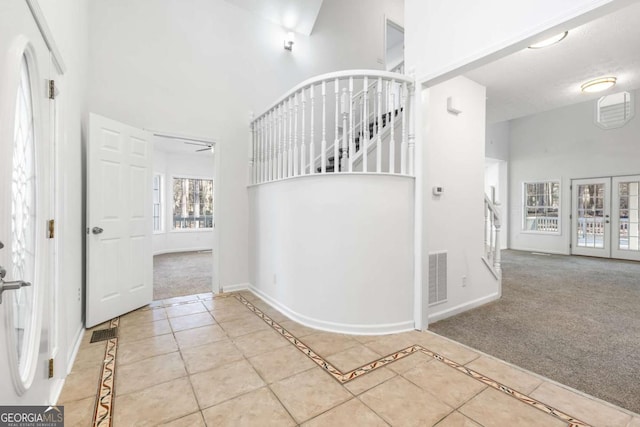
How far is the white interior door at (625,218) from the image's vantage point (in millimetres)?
6812

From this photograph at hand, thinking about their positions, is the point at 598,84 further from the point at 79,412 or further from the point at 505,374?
the point at 79,412

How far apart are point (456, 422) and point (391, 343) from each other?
945 mm

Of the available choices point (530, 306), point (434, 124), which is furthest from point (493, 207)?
point (434, 124)

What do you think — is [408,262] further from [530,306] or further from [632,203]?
[632,203]

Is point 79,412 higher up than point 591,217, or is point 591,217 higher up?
point 591,217

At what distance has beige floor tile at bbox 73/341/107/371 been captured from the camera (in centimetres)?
218

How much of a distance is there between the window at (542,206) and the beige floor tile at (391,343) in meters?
7.72

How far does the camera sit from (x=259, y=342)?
100 inches

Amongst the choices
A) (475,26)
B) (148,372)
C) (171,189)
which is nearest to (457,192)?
(475,26)

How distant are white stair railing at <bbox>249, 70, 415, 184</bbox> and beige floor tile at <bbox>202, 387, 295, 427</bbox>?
6.10 ft

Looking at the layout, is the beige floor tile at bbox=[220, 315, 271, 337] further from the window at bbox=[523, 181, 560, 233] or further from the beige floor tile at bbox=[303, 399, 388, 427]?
the window at bbox=[523, 181, 560, 233]

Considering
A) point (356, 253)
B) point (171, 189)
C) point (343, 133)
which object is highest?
point (343, 133)

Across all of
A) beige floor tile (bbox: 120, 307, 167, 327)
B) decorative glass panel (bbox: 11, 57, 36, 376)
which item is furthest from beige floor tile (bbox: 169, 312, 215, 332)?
decorative glass panel (bbox: 11, 57, 36, 376)

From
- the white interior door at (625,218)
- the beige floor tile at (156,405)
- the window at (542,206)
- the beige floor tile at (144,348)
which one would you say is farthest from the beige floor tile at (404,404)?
the window at (542,206)
